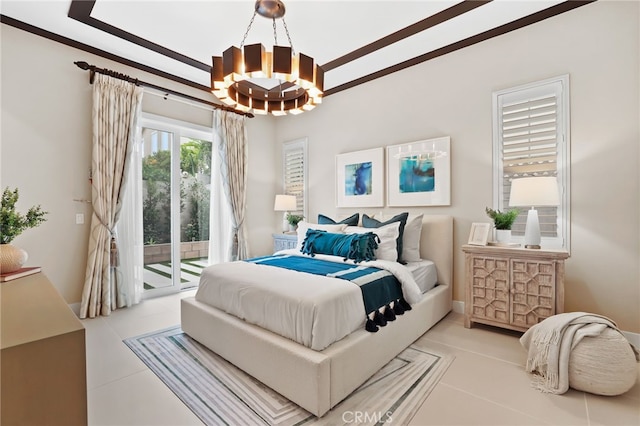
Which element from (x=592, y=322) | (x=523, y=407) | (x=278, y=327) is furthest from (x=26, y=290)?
(x=592, y=322)

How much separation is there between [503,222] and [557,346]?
47.7 inches

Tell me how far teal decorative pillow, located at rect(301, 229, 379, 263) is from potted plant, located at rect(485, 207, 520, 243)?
3.86ft

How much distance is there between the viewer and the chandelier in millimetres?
2203

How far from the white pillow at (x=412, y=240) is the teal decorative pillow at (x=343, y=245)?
0.48 m

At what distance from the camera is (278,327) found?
198cm

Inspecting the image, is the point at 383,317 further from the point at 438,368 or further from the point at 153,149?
the point at 153,149

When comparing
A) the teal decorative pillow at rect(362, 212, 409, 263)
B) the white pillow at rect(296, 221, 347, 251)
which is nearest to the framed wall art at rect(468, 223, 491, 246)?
the teal decorative pillow at rect(362, 212, 409, 263)

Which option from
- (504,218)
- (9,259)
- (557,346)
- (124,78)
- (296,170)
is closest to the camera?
(9,259)

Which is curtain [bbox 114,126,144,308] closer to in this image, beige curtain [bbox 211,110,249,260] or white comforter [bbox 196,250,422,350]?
beige curtain [bbox 211,110,249,260]

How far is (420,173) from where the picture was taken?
3.67 metres

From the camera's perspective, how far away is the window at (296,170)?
4.99m

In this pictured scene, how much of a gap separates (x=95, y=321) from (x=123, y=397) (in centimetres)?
164

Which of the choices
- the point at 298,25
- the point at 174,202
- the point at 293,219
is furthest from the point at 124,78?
the point at 293,219

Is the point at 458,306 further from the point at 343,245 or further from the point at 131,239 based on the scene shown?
the point at 131,239
